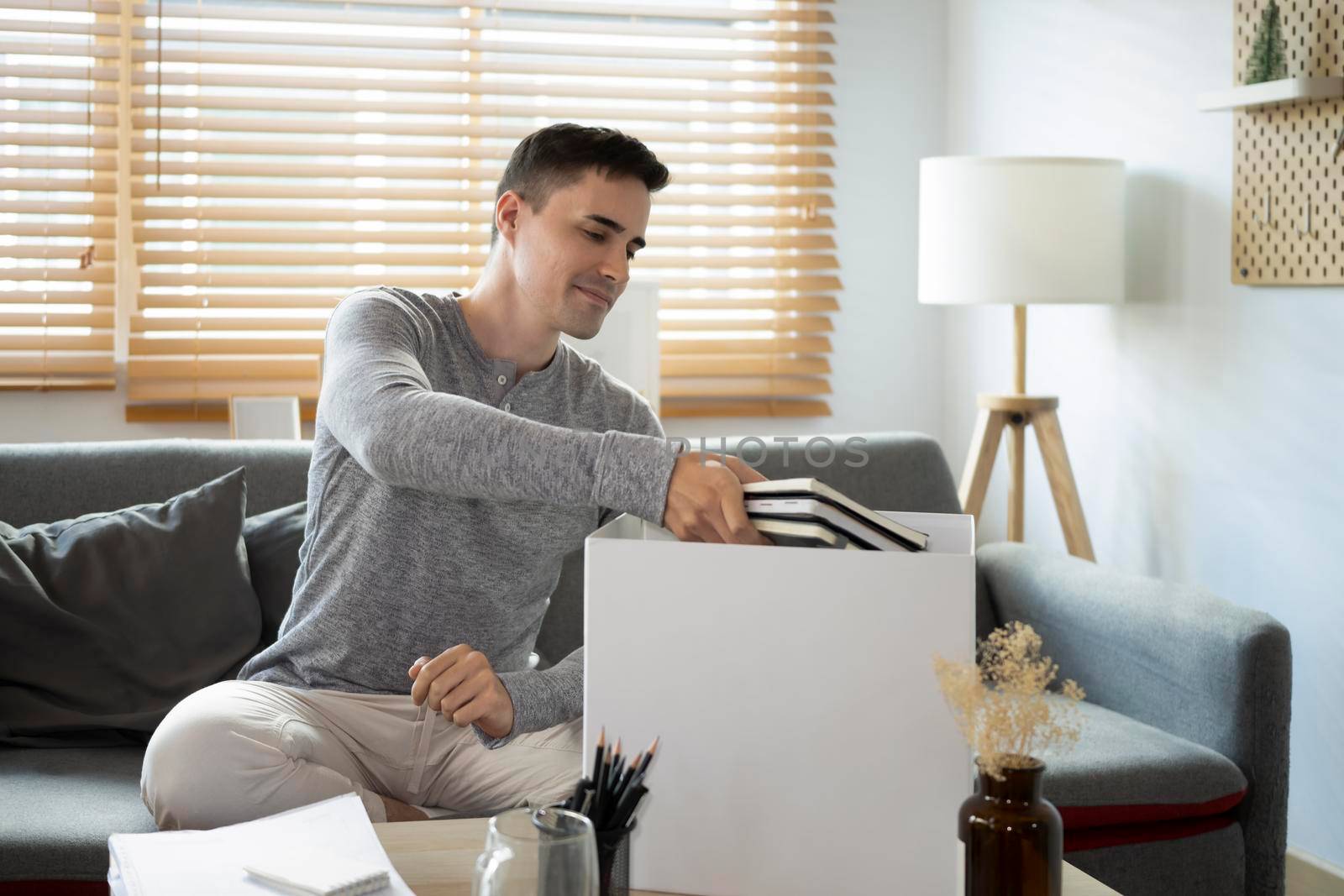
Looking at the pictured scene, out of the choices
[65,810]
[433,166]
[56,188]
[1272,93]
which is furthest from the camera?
[433,166]

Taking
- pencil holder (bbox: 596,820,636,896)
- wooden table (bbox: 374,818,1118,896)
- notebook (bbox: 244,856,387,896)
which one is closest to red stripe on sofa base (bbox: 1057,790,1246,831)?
wooden table (bbox: 374,818,1118,896)

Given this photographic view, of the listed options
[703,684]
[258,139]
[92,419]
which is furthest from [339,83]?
[703,684]

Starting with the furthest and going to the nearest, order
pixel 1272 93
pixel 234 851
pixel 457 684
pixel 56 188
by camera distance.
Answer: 1. pixel 56 188
2. pixel 1272 93
3. pixel 457 684
4. pixel 234 851

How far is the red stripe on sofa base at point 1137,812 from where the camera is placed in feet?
5.85

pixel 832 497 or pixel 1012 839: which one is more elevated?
pixel 832 497

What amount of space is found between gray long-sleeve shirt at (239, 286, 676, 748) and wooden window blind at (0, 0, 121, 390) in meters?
1.98

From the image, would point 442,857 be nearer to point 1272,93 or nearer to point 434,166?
point 1272,93

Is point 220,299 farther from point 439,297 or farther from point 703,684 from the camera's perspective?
point 703,684

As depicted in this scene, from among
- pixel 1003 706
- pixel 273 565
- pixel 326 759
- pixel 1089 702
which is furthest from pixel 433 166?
pixel 1003 706

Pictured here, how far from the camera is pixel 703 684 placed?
100 cm

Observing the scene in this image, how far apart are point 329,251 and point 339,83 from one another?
1.48ft

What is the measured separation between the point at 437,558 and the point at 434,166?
220 centimetres

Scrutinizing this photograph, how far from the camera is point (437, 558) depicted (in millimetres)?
1571

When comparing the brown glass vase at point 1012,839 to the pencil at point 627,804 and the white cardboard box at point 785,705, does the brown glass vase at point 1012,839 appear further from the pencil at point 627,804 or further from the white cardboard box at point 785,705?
the pencil at point 627,804
